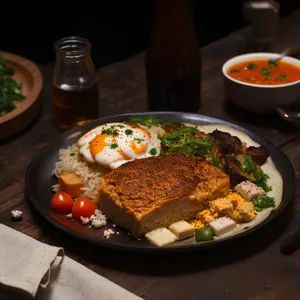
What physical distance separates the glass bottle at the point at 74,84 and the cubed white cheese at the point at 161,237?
0.96 m

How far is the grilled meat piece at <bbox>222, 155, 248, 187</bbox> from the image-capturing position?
2262 mm

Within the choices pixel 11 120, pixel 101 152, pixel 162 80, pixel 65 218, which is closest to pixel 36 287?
pixel 65 218

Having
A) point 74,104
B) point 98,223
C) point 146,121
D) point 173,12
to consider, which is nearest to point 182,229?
point 98,223

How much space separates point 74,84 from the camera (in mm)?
2793

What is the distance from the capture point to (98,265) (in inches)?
79.4

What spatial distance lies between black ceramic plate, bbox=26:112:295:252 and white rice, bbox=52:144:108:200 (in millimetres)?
51

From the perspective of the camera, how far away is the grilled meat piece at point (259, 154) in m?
2.42

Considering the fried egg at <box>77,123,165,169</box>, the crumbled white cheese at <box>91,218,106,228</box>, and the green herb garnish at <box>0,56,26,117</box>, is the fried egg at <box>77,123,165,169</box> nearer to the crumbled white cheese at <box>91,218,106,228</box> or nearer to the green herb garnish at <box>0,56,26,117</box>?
the crumbled white cheese at <box>91,218,106,228</box>

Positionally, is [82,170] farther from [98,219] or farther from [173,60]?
[173,60]

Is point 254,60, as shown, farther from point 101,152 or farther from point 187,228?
point 187,228

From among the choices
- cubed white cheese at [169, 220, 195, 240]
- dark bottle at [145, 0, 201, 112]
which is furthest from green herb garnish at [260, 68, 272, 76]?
cubed white cheese at [169, 220, 195, 240]

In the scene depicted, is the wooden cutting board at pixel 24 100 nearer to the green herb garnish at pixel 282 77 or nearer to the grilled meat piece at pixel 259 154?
the grilled meat piece at pixel 259 154

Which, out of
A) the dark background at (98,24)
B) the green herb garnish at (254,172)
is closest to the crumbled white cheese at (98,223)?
the green herb garnish at (254,172)

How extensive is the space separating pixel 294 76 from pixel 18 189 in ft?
4.76
